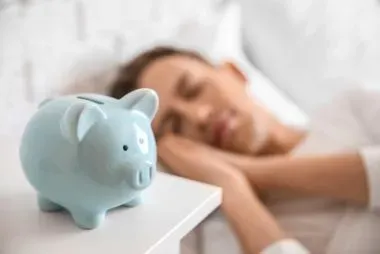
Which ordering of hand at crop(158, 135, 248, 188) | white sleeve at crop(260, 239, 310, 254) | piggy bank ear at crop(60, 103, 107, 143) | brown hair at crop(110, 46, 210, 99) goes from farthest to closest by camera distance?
1. brown hair at crop(110, 46, 210, 99)
2. hand at crop(158, 135, 248, 188)
3. white sleeve at crop(260, 239, 310, 254)
4. piggy bank ear at crop(60, 103, 107, 143)

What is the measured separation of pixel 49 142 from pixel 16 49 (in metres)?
0.30

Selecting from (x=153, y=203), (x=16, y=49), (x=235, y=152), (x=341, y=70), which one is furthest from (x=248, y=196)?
(x=341, y=70)

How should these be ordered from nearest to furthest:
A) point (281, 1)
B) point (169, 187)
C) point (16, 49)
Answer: point (169, 187), point (16, 49), point (281, 1)

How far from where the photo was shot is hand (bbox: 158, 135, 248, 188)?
0.97 metres

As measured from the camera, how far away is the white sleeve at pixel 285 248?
85 centimetres

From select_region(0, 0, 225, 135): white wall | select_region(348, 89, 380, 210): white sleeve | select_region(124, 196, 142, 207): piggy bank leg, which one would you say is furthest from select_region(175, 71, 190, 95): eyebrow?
select_region(124, 196, 142, 207): piggy bank leg

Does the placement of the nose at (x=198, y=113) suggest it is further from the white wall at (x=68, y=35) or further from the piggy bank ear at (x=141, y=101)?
the piggy bank ear at (x=141, y=101)

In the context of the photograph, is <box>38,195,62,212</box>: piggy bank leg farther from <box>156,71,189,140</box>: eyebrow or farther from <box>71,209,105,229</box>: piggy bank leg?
<box>156,71,189,140</box>: eyebrow

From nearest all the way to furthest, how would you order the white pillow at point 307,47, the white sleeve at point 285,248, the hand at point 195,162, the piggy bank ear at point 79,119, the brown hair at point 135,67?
the piggy bank ear at point 79,119, the white sleeve at point 285,248, the hand at point 195,162, the brown hair at point 135,67, the white pillow at point 307,47

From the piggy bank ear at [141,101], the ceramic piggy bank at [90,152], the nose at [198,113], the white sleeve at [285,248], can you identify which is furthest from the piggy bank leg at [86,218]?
the nose at [198,113]

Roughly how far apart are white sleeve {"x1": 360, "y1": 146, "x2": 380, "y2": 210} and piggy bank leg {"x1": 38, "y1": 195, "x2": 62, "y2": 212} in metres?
0.41

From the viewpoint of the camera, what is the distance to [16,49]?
0.91 m

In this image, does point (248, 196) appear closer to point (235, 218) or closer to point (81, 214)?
point (235, 218)

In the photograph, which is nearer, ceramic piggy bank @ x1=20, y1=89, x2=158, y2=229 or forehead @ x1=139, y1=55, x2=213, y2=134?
ceramic piggy bank @ x1=20, y1=89, x2=158, y2=229
